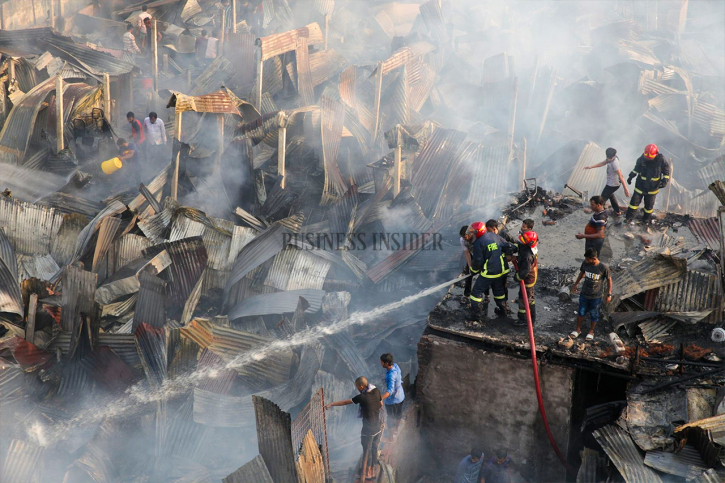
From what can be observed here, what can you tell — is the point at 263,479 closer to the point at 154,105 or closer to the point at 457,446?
the point at 457,446

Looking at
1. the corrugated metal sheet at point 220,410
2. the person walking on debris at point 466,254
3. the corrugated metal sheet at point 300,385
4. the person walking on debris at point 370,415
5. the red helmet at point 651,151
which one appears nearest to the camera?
the person walking on debris at point 370,415

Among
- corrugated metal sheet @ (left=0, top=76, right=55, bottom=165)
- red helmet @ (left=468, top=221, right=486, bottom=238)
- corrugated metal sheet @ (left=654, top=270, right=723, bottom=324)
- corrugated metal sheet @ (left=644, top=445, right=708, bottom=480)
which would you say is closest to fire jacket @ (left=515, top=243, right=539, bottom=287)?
red helmet @ (left=468, top=221, right=486, bottom=238)

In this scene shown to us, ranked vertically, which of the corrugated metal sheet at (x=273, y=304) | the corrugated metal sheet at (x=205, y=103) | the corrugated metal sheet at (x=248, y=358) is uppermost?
the corrugated metal sheet at (x=205, y=103)

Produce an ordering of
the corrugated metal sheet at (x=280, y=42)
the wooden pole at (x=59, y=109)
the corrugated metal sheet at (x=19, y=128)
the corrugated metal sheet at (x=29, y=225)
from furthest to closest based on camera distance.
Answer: the corrugated metal sheet at (x=280, y=42)
the corrugated metal sheet at (x=19, y=128)
the wooden pole at (x=59, y=109)
the corrugated metal sheet at (x=29, y=225)

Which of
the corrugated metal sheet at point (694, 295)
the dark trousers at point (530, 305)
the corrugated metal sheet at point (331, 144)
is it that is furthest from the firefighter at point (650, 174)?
the corrugated metal sheet at point (331, 144)

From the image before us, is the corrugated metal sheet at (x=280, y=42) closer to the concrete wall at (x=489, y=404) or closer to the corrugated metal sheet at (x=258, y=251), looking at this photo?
the corrugated metal sheet at (x=258, y=251)

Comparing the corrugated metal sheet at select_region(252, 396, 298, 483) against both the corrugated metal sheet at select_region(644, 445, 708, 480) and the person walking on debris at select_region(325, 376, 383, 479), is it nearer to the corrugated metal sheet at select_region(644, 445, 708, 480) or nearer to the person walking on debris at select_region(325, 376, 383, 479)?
the person walking on debris at select_region(325, 376, 383, 479)

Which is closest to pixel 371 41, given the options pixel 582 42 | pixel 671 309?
pixel 582 42
